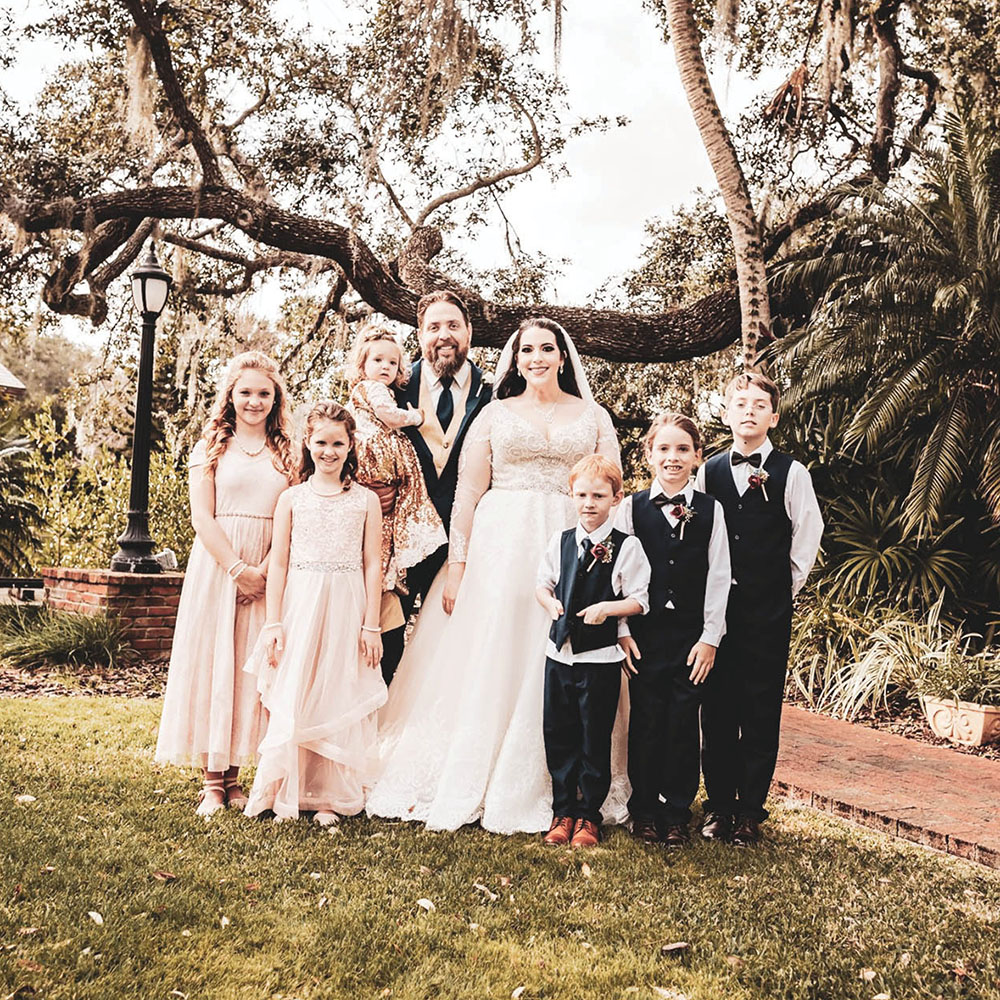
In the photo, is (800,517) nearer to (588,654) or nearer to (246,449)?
(588,654)

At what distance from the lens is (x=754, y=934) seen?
296 cm

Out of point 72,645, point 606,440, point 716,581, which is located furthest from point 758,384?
point 72,645

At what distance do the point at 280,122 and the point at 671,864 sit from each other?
10024 millimetres

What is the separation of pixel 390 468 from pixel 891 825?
2646mm

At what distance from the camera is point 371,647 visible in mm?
4105

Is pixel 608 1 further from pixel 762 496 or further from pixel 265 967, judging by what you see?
pixel 265 967

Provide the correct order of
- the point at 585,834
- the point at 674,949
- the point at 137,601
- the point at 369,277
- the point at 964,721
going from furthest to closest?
the point at 369,277 < the point at 137,601 < the point at 964,721 < the point at 585,834 < the point at 674,949

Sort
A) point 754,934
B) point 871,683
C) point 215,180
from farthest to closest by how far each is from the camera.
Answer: point 215,180
point 871,683
point 754,934

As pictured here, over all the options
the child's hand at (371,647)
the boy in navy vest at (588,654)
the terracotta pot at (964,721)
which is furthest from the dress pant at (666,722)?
the terracotta pot at (964,721)

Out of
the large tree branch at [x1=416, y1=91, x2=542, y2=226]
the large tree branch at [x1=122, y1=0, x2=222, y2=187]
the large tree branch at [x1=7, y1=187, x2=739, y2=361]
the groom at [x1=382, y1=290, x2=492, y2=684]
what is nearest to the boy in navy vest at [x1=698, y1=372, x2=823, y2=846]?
the groom at [x1=382, y1=290, x2=492, y2=684]

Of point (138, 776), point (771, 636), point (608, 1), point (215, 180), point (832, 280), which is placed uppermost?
point (608, 1)

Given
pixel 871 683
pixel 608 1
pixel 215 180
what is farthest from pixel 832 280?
pixel 215 180

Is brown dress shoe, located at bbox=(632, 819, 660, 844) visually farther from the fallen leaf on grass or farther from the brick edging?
the brick edging

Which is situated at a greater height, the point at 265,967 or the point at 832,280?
the point at 832,280
